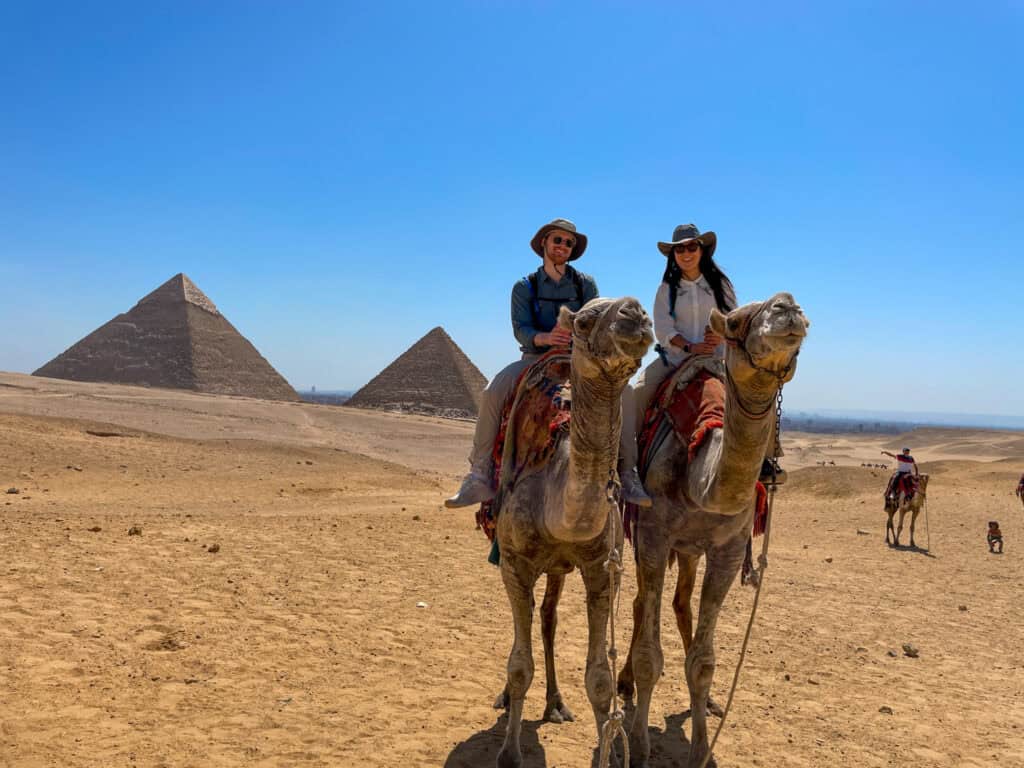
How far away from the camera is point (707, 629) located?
3.72 m

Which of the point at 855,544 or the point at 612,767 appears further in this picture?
the point at 855,544

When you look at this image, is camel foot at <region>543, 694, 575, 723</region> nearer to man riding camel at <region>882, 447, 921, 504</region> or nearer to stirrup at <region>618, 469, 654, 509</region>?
stirrup at <region>618, 469, 654, 509</region>

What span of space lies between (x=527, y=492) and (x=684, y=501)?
2.76 ft

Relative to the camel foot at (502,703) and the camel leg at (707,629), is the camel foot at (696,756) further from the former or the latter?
the camel foot at (502,703)

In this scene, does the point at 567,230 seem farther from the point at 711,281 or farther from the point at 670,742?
the point at 670,742

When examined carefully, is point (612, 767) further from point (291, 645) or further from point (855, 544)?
point (855, 544)

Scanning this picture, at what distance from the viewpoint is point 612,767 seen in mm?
3848

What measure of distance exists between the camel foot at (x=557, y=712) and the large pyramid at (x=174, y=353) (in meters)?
62.5

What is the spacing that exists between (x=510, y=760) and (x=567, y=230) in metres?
3.07

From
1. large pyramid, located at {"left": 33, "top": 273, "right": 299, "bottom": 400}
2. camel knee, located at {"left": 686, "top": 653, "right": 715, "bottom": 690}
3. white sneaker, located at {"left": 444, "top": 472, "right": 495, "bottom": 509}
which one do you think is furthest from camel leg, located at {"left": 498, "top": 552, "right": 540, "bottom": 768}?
large pyramid, located at {"left": 33, "top": 273, "right": 299, "bottom": 400}

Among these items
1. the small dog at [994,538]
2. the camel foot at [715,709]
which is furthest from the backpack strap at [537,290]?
the small dog at [994,538]

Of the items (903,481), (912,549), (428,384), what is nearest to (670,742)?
(912,549)

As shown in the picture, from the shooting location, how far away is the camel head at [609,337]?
269 cm

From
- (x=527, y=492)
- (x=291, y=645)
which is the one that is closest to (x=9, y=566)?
(x=291, y=645)
